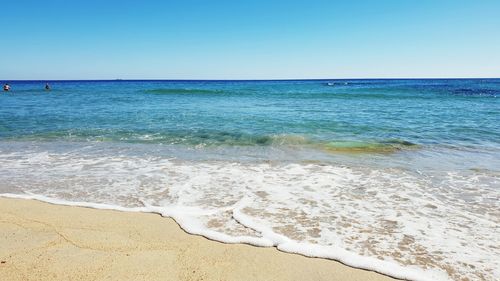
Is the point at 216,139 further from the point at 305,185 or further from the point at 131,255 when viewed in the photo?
the point at 131,255

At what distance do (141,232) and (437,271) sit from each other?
3.46 metres

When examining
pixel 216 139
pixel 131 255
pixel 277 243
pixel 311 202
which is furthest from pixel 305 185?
pixel 216 139

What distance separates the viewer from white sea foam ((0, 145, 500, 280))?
166 inches

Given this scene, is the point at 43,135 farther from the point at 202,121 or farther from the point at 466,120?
the point at 466,120

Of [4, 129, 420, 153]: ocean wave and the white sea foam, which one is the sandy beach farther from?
[4, 129, 420, 153]: ocean wave

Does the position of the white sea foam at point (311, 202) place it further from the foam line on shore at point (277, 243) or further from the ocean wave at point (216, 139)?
the ocean wave at point (216, 139)

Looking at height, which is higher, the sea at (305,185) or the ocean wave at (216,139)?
the ocean wave at (216,139)

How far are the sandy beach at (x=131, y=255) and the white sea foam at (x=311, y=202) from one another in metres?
0.25

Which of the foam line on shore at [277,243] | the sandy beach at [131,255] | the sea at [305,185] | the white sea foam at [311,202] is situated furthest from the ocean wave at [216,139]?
the sandy beach at [131,255]

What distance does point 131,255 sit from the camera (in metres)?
4.08

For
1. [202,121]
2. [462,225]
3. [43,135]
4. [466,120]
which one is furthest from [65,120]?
[466,120]

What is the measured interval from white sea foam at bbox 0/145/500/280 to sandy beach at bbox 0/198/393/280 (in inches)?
9.9

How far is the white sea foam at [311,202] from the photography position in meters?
4.22

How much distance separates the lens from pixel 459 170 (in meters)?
8.10
